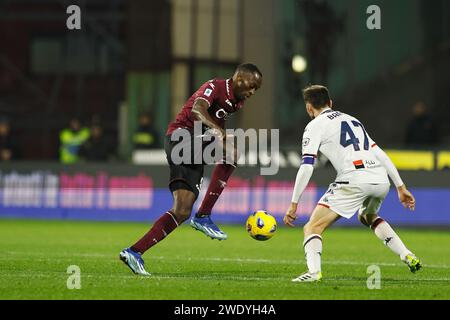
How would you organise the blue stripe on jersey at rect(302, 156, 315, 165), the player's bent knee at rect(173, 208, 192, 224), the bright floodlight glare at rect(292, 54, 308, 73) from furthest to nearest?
the bright floodlight glare at rect(292, 54, 308, 73) → the player's bent knee at rect(173, 208, 192, 224) → the blue stripe on jersey at rect(302, 156, 315, 165)

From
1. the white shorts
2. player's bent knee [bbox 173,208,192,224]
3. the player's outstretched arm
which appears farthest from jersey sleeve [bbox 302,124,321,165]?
player's bent knee [bbox 173,208,192,224]

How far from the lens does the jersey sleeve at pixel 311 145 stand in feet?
32.3

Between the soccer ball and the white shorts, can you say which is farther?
the soccer ball

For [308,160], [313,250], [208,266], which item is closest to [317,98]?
[308,160]

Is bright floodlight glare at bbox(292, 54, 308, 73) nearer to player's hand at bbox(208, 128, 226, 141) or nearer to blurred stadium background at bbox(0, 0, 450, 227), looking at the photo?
blurred stadium background at bbox(0, 0, 450, 227)

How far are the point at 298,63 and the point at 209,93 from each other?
47.8ft

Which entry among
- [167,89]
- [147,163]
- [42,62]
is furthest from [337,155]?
[42,62]

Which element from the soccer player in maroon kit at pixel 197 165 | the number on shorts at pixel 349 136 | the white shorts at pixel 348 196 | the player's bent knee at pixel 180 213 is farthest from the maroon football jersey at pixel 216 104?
the white shorts at pixel 348 196

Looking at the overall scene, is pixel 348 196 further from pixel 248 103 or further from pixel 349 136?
pixel 248 103

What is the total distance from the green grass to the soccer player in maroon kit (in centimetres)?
41

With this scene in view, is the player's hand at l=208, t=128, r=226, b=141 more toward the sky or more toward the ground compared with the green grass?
more toward the sky

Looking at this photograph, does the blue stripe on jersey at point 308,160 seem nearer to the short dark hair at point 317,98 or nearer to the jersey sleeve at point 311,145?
the jersey sleeve at point 311,145

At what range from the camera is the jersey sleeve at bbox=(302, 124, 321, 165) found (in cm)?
985

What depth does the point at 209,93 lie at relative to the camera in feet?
35.5
